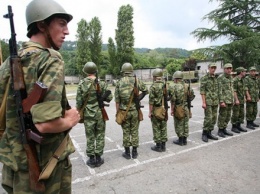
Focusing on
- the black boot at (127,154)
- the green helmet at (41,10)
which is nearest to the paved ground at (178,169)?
Answer: the black boot at (127,154)

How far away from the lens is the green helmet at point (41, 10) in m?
1.66

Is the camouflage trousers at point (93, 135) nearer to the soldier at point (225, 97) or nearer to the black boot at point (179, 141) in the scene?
the black boot at point (179, 141)

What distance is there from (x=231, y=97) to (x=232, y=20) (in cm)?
1190

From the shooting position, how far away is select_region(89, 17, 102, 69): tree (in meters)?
41.3

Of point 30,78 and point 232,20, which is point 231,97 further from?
point 232,20

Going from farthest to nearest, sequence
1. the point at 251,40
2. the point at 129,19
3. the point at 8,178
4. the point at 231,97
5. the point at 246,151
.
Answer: the point at 129,19 < the point at 251,40 < the point at 231,97 < the point at 246,151 < the point at 8,178

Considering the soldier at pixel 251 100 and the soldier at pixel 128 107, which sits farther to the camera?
the soldier at pixel 251 100

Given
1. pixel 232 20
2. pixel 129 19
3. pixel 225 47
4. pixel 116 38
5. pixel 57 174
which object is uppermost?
pixel 129 19

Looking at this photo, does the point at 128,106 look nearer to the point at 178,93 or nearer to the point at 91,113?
the point at 91,113

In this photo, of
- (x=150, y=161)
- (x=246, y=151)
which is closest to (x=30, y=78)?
(x=150, y=161)

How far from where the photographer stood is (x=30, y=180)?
160 cm

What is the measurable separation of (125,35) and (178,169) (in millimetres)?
36739

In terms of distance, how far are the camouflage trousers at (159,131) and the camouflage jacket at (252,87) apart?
12.5ft

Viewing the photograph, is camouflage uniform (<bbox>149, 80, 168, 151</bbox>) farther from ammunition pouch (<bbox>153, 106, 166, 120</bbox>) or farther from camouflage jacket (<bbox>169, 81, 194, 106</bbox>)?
camouflage jacket (<bbox>169, 81, 194, 106</bbox>)
